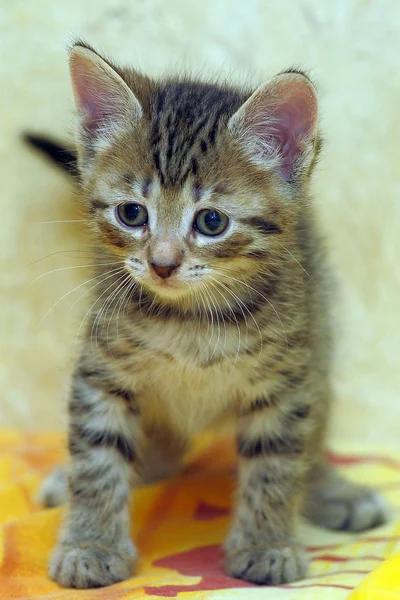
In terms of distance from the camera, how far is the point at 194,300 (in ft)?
5.75

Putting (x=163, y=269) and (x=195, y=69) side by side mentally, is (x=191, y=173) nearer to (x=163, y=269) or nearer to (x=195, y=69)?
(x=163, y=269)

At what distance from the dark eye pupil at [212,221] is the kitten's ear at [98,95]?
0.29m

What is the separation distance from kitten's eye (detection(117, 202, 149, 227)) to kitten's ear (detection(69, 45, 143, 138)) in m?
0.20

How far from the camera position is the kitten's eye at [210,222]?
5.28 ft

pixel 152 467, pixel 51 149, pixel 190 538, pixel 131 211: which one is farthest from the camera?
pixel 51 149

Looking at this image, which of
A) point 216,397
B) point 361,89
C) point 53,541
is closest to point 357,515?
point 216,397

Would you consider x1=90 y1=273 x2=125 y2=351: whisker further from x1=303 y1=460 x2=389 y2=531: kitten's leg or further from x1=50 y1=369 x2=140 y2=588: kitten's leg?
x1=303 y1=460 x2=389 y2=531: kitten's leg

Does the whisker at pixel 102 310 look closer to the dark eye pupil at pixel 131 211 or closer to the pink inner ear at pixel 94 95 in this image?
the dark eye pupil at pixel 131 211

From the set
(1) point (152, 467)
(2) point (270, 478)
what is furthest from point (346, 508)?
(1) point (152, 467)

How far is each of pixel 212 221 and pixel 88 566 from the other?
2.44ft

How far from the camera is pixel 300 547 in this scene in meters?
1.81

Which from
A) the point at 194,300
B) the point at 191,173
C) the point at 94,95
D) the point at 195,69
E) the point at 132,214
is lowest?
the point at 194,300

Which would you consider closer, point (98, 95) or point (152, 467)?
point (98, 95)

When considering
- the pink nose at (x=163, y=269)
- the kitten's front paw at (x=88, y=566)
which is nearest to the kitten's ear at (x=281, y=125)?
the pink nose at (x=163, y=269)
